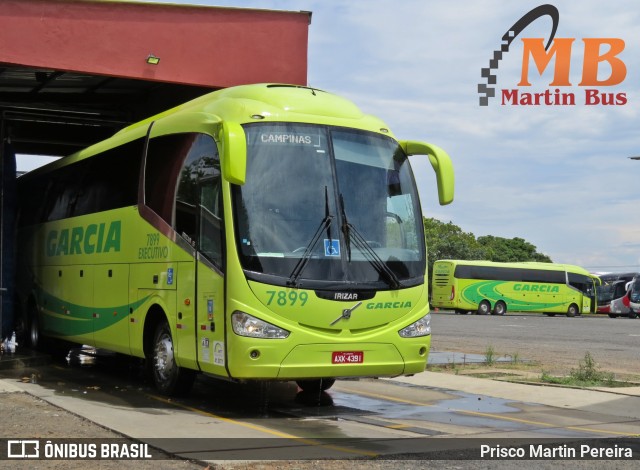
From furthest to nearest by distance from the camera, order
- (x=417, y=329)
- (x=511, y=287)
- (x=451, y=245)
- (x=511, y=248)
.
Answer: (x=511, y=248), (x=451, y=245), (x=511, y=287), (x=417, y=329)

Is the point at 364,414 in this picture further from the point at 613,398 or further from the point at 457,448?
the point at 613,398

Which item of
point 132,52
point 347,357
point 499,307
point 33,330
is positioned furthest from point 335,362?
point 499,307

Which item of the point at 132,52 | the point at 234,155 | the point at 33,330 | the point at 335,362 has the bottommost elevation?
the point at 33,330

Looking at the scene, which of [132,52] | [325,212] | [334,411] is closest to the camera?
[325,212]

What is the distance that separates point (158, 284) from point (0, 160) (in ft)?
24.3

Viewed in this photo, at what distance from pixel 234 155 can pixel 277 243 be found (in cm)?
111

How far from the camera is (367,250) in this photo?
34.6ft

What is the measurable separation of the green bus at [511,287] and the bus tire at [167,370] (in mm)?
47193

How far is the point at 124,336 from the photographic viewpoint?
13148 millimetres

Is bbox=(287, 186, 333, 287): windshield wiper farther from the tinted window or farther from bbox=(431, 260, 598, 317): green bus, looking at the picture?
bbox=(431, 260, 598, 317): green bus

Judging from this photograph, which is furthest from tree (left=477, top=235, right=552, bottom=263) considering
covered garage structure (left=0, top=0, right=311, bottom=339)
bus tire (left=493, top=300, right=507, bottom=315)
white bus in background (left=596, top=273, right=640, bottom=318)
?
covered garage structure (left=0, top=0, right=311, bottom=339)

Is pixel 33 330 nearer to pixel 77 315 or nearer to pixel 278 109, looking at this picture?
pixel 77 315

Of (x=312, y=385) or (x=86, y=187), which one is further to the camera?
(x=86, y=187)

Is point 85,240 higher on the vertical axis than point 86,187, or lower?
lower
